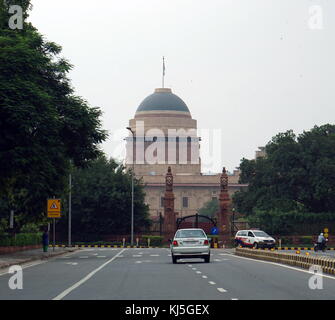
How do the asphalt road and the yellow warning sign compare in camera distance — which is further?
the yellow warning sign

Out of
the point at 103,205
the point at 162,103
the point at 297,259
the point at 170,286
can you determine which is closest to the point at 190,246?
the point at 297,259

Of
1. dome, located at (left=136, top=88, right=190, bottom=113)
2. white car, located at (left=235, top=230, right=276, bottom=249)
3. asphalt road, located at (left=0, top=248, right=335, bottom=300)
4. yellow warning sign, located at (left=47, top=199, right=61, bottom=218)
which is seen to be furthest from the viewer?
dome, located at (left=136, top=88, right=190, bottom=113)

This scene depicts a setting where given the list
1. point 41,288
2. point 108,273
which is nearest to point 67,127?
point 108,273

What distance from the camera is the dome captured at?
6786 inches

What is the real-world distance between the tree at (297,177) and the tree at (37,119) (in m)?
39.9

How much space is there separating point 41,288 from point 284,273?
946cm

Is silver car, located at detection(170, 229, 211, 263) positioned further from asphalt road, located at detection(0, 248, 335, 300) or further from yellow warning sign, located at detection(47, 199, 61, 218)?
yellow warning sign, located at detection(47, 199, 61, 218)

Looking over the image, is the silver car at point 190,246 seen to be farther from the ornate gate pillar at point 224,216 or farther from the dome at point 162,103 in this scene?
the dome at point 162,103

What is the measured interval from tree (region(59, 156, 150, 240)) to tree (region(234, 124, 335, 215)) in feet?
40.1

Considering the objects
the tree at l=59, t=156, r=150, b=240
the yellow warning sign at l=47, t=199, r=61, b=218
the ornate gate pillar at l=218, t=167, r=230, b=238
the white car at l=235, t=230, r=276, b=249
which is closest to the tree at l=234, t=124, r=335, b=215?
the ornate gate pillar at l=218, t=167, r=230, b=238

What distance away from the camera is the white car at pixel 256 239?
67.3 m

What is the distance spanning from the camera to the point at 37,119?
42.8 meters

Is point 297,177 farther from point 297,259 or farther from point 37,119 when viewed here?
point 297,259
